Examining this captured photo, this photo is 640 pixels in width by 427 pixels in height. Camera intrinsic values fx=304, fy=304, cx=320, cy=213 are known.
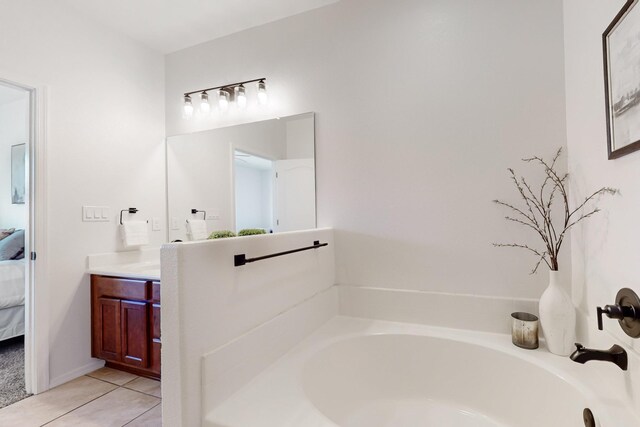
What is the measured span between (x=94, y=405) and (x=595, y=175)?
9.20ft

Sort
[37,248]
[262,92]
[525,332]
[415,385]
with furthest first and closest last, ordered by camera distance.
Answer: [262,92] < [37,248] < [415,385] < [525,332]

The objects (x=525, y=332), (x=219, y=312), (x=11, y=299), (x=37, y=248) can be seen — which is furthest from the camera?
(x=11, y=299)

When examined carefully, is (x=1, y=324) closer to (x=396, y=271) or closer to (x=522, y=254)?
(x=396, y=271)

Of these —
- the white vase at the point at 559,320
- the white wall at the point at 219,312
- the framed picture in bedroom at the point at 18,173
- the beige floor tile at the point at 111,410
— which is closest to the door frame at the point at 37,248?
the beige floor tile at the point at 111,410

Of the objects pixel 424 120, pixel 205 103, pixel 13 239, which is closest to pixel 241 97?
pixel 205 103

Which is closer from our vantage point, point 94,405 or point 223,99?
point 94,405

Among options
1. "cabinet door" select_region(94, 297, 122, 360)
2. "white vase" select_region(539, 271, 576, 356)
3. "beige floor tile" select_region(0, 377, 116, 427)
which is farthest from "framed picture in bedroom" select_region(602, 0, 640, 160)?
"beige floor tile" select_region(0, 377, 116, 427)

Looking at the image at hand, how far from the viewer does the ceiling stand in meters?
2.06

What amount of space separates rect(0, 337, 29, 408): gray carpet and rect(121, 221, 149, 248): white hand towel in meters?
1.07

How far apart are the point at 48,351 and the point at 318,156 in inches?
85.7

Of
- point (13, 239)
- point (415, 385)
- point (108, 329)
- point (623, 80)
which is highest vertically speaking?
point (623, 80)

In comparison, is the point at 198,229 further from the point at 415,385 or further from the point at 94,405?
the point at 415,385

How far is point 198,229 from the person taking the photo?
2498mm

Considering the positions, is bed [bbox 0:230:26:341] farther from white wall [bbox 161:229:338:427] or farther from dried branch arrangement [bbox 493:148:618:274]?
dried branch arrangement [bbox 493:148:618:274]
